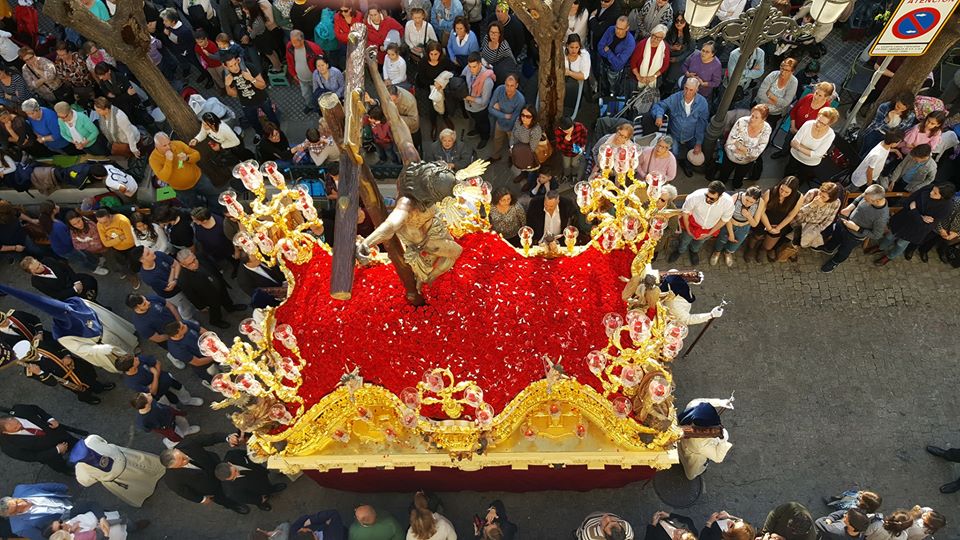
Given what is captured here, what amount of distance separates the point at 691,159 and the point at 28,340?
26.5 ft

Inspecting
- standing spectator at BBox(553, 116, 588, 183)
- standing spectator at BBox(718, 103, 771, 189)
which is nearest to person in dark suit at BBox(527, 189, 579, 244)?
standing spectator at BBox(553, 116, 588, 183)

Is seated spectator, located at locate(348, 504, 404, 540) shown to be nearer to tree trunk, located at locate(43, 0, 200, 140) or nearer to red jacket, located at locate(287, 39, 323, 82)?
tree trunk, located at locate(43, 0, 200, 140)

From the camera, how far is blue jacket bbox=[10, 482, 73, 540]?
5.72m

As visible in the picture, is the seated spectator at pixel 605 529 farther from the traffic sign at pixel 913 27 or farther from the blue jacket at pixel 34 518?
the traffic sign at pixel 913 27

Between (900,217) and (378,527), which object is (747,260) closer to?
(900,217)

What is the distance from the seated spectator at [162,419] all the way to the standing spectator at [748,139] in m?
7.24

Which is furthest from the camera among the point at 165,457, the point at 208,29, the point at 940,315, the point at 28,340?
the point at 208,29

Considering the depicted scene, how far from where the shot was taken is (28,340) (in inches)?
257

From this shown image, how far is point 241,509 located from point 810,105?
319 inches

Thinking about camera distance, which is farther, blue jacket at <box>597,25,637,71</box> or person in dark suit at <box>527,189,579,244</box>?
blue jacket at <box>597,25,637,71</box>

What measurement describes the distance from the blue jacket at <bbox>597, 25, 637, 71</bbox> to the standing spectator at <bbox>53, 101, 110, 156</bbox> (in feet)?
23.1

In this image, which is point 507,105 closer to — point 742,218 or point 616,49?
point 616,49

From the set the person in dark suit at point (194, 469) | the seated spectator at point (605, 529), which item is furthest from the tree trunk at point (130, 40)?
the seated spectator at point (605, 529)

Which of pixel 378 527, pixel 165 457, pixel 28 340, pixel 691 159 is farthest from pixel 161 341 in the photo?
pixel 691 159
